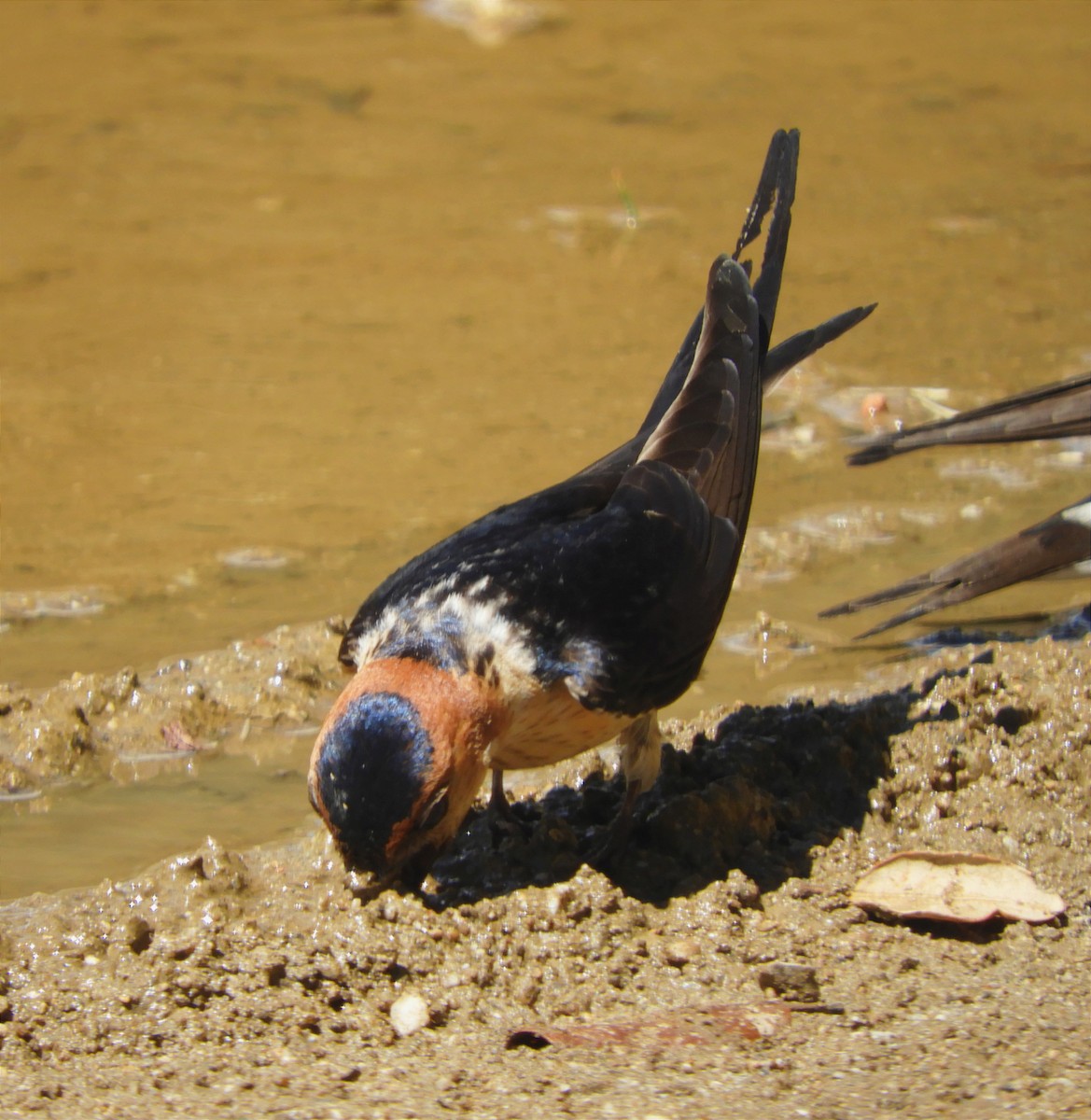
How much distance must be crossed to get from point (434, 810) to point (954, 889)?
4.14ft

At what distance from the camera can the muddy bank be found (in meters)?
2.80

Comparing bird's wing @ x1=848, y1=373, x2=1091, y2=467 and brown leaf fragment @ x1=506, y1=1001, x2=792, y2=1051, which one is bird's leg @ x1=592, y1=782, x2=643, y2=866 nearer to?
brown leaf fragment @ x1=506, y1=1001, x2=792, y2=1051

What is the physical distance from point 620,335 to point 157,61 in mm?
6245

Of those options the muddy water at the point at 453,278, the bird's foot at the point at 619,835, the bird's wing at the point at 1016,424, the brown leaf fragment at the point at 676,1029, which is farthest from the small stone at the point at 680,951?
the bird's wing at the point at 1016,424

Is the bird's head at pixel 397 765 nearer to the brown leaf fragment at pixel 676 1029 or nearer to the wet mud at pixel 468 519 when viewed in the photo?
the wet mud at pixel 468 519

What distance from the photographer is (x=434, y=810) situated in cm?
325

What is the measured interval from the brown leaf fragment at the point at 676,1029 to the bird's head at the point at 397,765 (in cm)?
47

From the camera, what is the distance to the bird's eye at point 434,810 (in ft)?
10.6

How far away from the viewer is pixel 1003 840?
382cm

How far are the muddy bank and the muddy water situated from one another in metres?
0.61

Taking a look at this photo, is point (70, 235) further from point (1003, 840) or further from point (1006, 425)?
point (1003, 840)

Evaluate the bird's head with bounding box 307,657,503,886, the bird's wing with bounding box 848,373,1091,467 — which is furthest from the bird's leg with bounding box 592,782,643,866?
the bird's wing with bounding box 848,373,1091,467

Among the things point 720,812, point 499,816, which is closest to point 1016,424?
point 720,812

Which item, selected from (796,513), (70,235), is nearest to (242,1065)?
(796,513)
